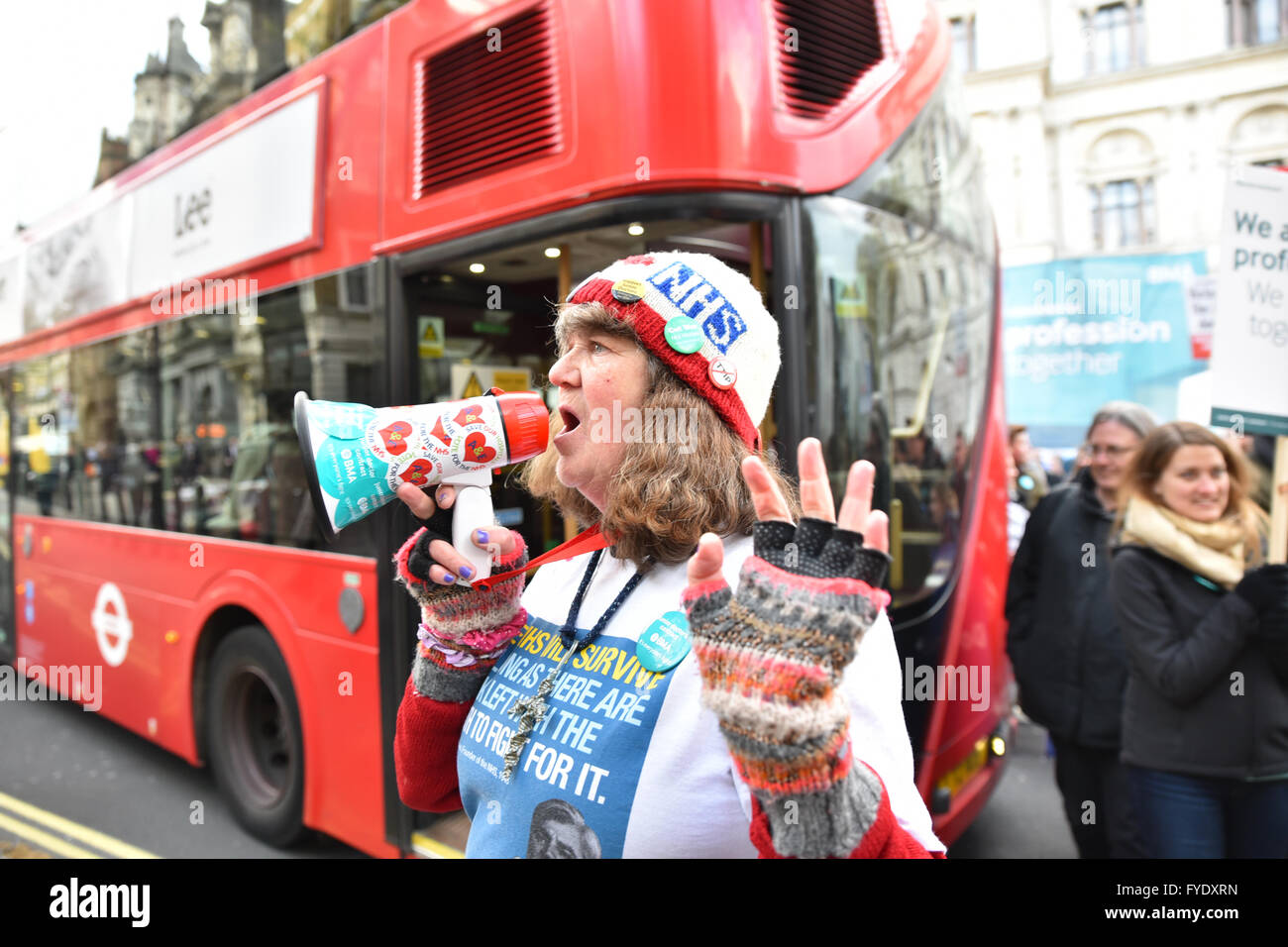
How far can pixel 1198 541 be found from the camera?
7.79 feet

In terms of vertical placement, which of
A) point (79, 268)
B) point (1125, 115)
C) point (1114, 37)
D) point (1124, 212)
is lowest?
point (79, 268)

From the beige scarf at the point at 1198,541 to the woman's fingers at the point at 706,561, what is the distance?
6.93 feet

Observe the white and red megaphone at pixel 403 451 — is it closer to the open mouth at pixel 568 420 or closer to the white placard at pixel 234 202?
the open mouth at pixel 568 420

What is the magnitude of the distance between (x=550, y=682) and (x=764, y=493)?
1.61 feet

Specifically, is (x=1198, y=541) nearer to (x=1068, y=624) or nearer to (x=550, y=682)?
(x=1068, y=624)

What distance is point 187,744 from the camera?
13.2 feet

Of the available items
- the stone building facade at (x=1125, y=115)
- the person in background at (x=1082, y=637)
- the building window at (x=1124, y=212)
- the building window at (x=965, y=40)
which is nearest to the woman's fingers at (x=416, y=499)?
the person in background at (x=1082, y=637)

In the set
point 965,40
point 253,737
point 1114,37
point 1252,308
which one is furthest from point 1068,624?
point 1114,37

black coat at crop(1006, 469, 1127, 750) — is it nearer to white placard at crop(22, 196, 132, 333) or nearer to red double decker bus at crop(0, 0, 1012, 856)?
red double decker bus at crop(0, 0, 1012, 856)

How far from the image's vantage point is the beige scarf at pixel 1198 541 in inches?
91.7

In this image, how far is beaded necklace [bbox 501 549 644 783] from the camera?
1125 mm

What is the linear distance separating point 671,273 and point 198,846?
151 inches

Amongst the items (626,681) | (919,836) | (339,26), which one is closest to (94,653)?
(339,26)

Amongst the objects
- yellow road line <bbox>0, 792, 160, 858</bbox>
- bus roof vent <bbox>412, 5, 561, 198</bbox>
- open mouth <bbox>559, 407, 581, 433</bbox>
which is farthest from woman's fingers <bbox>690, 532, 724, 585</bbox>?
yellow road line <bbox>0, 792, 160, 858</bbox>
